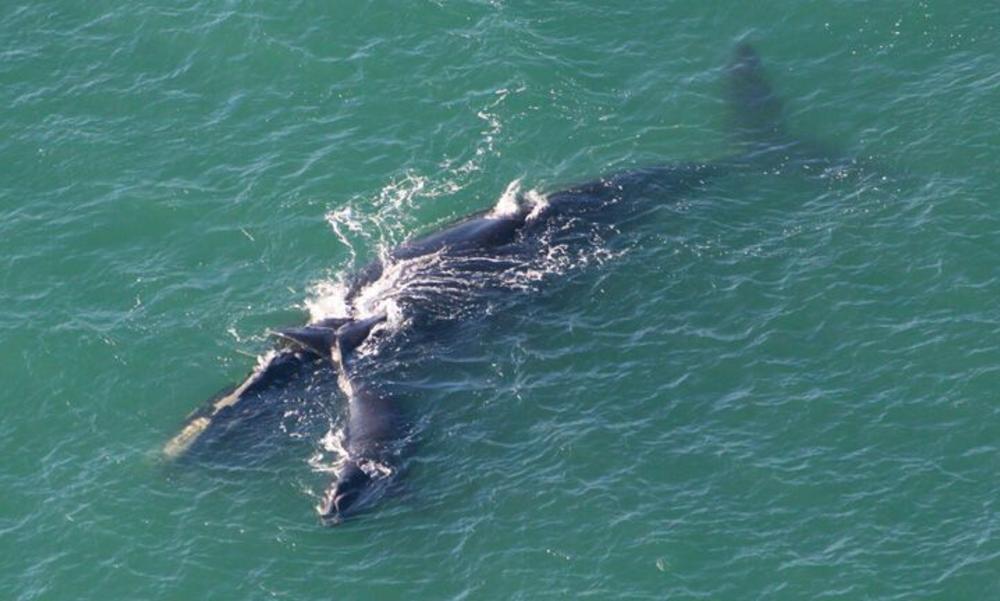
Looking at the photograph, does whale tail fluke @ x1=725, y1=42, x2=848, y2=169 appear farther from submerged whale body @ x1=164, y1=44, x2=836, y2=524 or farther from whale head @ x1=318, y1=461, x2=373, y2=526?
whale head @ x1=318, y1=461, x2=373, y2=526

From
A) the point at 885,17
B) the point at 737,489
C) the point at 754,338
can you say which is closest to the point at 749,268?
the point at 754,338

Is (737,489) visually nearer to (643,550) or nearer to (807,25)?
(643,550)

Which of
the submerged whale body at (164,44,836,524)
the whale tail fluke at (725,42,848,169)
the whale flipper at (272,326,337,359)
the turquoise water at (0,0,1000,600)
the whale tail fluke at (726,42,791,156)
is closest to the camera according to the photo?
the turquoise water at (0,0,1000,600)

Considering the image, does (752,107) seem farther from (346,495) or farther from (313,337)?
(346,495)

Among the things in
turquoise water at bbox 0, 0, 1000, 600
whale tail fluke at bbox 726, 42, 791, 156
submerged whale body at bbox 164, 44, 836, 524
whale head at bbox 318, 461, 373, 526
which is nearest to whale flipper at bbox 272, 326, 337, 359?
submerged whale body at bbox 164, 44, 836, 524

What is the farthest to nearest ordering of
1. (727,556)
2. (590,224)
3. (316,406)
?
(590,224)
(316,406)
(727,556)

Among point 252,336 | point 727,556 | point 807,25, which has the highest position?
point 807,25
